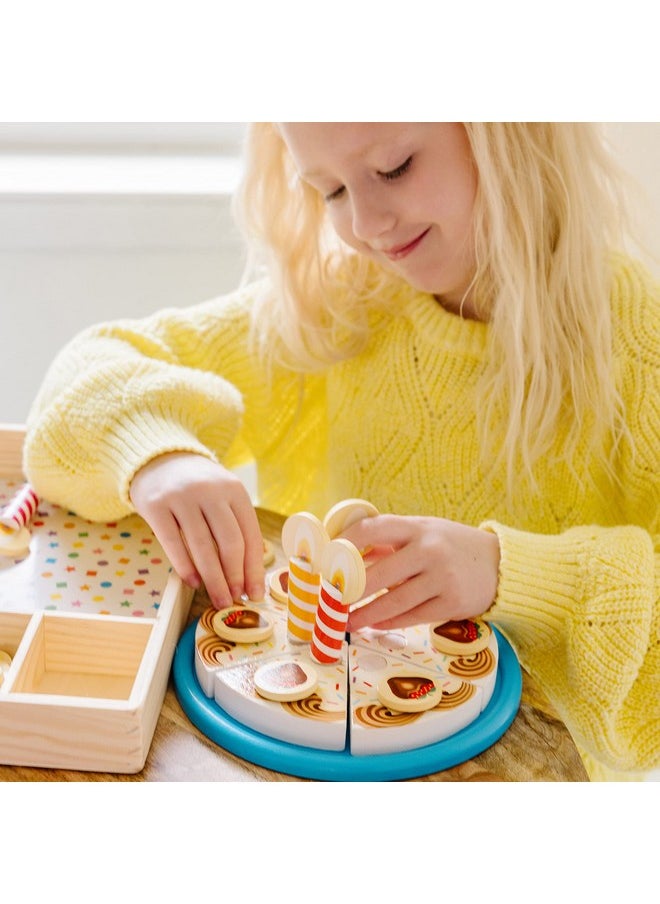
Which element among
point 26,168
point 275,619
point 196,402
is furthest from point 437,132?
point 26,168

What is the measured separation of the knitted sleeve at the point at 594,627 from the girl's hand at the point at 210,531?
208mm

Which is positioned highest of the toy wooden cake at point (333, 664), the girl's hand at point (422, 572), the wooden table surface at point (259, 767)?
the girl's hand at point (422, 572)

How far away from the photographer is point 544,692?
2.56 feet

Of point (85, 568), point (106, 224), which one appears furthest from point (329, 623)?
point (106, 224)

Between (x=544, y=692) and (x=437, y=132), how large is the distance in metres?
0.49

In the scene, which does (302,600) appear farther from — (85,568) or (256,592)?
(85,568)

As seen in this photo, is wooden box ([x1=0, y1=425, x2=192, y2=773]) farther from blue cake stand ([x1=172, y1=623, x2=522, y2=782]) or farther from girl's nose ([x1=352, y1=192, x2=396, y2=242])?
girl's nose ([x1=352, y1=192, x2=396, y2=242])

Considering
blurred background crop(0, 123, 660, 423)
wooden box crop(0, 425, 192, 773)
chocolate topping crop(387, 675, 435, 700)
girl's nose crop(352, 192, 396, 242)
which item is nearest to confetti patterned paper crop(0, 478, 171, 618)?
wooden box crop(0, 425, 192, 773)

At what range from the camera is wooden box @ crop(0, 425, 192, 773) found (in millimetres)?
630

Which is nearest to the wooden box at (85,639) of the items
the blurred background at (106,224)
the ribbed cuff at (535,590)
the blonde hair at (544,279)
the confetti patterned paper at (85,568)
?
the confetti patterned paper at (85,568)

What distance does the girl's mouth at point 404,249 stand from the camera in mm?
902

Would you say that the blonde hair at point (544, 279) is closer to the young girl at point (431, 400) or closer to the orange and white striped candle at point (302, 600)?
the young girl at point (431, 400)

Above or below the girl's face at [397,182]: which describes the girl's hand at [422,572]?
below
